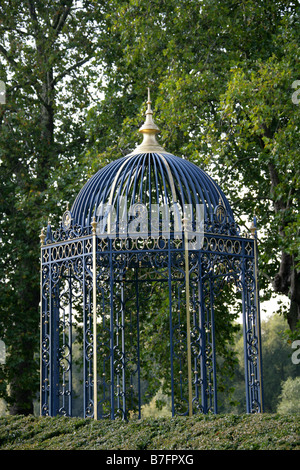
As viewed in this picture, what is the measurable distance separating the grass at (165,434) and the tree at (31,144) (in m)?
8.41

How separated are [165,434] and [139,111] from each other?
10950mm

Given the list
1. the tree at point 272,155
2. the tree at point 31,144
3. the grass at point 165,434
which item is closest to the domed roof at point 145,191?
the grass at point 165,434

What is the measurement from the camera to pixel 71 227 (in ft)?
30.6

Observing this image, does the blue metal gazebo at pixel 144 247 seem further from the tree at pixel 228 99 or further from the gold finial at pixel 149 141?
the tree at pixel 228 99

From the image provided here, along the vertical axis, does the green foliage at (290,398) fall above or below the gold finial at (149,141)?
below

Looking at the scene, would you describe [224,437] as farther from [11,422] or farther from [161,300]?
[161,300]

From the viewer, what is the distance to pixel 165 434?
22.8 feet

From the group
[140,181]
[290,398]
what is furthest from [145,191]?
[290,398]

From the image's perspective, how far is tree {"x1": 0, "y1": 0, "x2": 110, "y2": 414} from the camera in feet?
54.5

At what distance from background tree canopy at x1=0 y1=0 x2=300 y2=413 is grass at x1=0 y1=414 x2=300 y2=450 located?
6.09 meters

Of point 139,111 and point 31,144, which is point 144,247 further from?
point 31,144

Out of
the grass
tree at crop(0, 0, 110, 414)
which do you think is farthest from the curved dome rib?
tree at crop(0, 0, 110, 414)

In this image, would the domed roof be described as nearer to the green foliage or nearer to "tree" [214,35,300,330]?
"tree" [214,35,300,330]

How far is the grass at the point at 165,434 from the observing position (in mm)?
6355
